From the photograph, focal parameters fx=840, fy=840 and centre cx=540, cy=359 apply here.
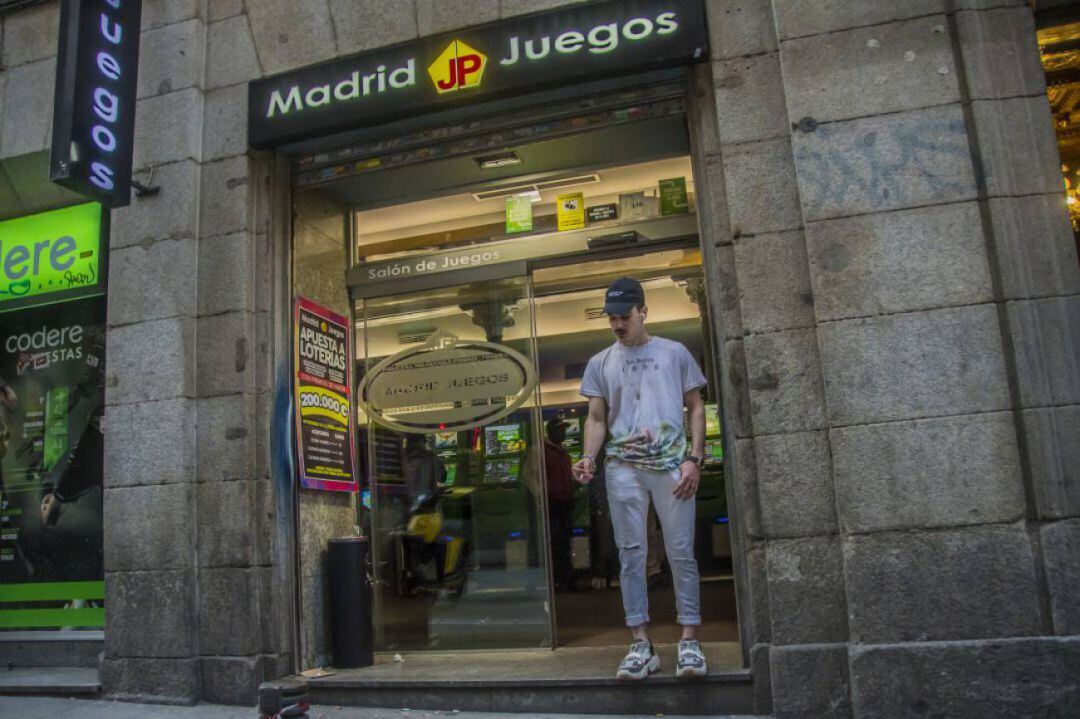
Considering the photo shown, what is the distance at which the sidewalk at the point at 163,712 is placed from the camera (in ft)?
16.6

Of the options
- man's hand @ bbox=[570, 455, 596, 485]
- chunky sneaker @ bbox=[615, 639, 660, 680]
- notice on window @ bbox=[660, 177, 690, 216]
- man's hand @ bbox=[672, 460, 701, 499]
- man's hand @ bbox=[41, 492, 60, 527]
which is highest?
notice on window @ bbox=[660, 177, 690, 216]

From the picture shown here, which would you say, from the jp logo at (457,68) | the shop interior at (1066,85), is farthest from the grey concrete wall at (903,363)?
the jp logo at (457,68)

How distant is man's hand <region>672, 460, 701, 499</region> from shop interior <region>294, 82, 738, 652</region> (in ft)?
5.71

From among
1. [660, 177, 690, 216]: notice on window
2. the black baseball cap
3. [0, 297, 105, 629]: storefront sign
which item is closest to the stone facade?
the black baseball cap

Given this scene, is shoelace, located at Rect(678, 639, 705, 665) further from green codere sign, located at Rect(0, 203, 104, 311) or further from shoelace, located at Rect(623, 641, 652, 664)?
green codere sign, located at Rect(0, 203, 104, 311)

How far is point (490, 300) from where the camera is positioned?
6656 mm

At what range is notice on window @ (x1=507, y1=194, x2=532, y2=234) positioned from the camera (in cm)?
667

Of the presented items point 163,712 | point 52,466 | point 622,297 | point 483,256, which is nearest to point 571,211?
point 483,256

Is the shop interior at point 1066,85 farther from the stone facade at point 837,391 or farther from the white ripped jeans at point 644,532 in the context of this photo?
the white ripped jeans at point 644,532

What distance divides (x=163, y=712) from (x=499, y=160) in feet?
14.7

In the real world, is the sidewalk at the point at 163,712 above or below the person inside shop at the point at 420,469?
below

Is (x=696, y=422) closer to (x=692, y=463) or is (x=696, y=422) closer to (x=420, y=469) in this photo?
(x=692, y=463)

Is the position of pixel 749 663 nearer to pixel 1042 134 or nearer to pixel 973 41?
pixel 1042 134

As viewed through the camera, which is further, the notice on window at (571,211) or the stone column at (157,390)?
the notice on window at (571,211)
